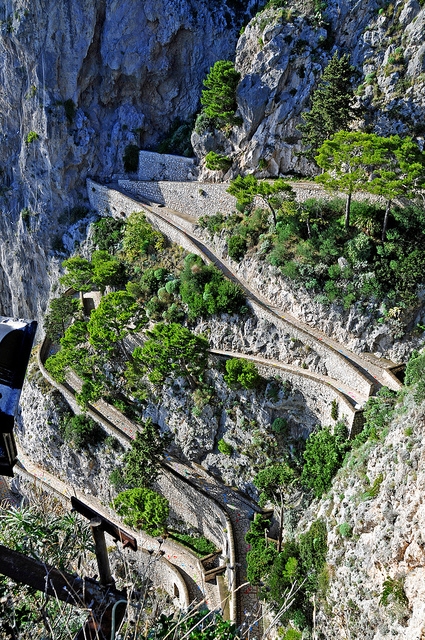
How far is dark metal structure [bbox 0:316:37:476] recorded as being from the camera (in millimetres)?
6020

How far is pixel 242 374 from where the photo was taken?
22547mm

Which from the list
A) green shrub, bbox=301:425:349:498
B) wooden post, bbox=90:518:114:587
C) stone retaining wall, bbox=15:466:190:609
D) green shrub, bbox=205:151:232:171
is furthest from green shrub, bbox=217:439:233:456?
wooden post, bbox=90:518:114:587

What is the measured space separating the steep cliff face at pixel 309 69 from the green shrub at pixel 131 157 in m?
8.63

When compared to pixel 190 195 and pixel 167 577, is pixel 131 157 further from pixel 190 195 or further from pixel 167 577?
pixel 167 577

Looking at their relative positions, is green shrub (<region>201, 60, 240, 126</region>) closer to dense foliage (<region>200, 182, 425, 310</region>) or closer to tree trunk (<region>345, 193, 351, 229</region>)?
dense foliage (<region>200, 182, 425, 310</region>)

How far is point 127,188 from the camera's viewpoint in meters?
36.4

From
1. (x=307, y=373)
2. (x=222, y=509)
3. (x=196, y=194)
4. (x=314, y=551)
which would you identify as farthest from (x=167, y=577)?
(x=196, y=194)

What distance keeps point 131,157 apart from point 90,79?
6.14m

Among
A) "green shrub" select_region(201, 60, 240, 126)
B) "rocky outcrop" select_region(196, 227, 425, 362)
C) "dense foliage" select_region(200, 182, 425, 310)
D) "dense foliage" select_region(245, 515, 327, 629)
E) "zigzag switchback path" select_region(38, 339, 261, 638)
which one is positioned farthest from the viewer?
"green shrub" select_region(201, 60, 240, 126)

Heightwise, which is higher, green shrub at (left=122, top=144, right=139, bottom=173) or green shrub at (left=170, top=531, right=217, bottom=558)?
green shrub at (left=122, top=144, right=139, bottom=173)

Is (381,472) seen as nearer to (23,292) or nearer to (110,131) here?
(110,131)

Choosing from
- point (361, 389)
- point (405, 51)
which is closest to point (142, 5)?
point (405, 51)

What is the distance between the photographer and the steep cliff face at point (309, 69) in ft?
83.7

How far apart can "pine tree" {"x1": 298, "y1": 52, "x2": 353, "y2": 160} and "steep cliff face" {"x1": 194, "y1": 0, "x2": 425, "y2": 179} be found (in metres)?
1.33
